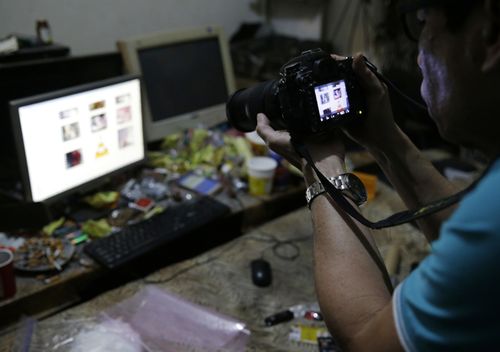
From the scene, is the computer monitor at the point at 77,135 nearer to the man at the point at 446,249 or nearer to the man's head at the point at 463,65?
the man at the point at 446,249

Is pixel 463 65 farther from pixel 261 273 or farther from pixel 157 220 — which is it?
pixel 157 220

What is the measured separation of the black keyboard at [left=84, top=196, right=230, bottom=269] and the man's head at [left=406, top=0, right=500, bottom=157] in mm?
878

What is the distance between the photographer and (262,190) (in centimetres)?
157

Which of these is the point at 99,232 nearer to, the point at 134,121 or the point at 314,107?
the point at 134,121

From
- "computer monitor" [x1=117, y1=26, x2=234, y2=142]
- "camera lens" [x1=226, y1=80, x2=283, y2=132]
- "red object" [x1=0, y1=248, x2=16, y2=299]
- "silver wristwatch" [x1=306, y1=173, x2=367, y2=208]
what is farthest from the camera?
"computer monitor" [x1=117, y1=26, x2=234, y2=142]

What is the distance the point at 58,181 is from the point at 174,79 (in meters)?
0.69

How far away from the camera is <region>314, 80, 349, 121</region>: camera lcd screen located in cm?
81

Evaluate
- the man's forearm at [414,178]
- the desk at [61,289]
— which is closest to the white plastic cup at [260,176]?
the desk at [61,289]

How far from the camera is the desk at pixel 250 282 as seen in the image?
1.04m

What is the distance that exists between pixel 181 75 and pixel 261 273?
0.97m

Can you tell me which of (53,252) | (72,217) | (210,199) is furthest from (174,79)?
(53,252)

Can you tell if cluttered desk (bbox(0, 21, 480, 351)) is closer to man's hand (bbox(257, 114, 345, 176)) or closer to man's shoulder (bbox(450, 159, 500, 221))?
man's hand (bbox(257, 114, 345, 176))

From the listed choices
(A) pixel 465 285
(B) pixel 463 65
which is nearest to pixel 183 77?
(B) pixel 463 65

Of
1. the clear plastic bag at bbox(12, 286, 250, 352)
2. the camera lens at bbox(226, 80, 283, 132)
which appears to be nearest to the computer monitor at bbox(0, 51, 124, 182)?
the clear plastic bag at bbox(12, 286, 250, 352)
